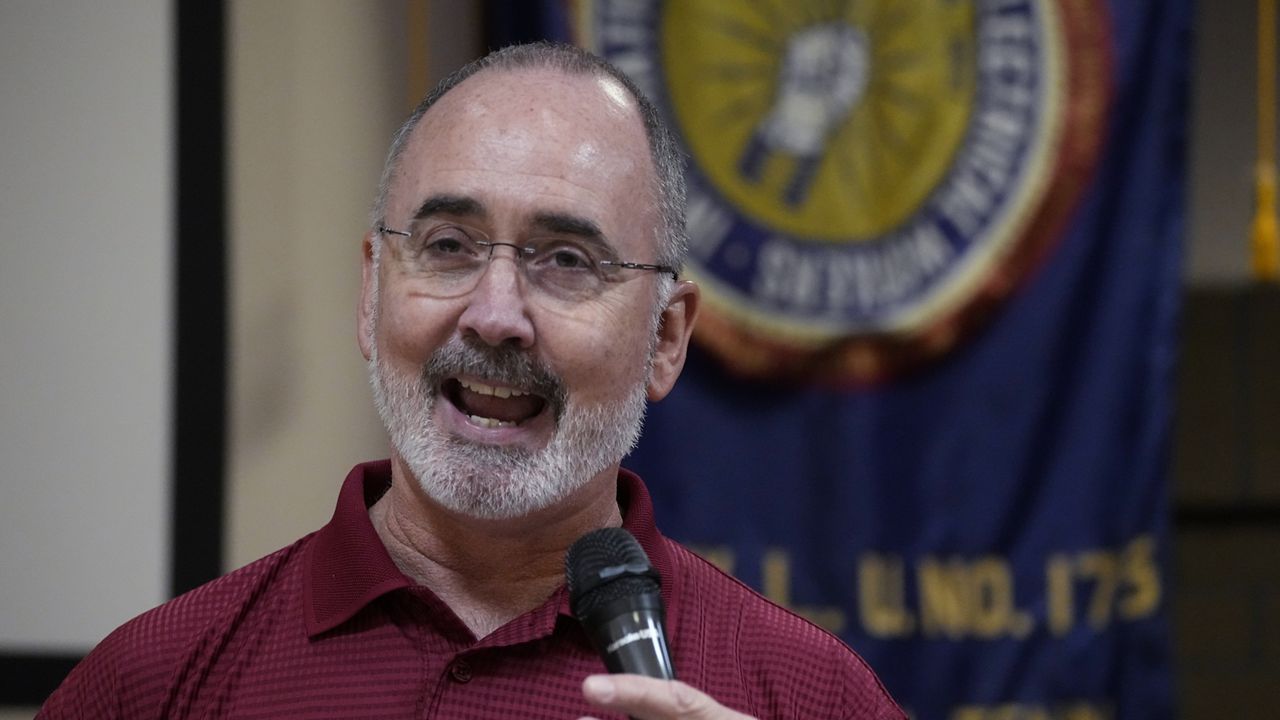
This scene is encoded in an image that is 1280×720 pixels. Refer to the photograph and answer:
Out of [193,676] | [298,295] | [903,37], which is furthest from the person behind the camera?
[903,37]

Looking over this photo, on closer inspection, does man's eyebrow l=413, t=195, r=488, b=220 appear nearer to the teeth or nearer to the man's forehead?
the man's forehead

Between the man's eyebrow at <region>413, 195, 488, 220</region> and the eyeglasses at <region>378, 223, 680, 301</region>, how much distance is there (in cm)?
1

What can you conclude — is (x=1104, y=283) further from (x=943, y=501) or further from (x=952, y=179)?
(x=943, y=501)

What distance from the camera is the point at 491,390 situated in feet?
3.48

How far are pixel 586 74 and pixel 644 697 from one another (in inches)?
22.4

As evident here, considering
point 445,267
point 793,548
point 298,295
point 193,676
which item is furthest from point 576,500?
point 793,548

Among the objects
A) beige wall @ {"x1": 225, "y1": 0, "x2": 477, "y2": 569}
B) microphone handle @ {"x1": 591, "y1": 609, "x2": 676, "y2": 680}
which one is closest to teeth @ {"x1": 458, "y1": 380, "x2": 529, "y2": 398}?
microphone handle @ {"x1": 591, "y1": 609, "x2": 676, "y2": 680}

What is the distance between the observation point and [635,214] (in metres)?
1.12

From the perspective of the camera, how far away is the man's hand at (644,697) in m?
0.76

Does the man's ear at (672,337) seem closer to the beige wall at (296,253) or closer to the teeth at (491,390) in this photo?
the teeth at (491,390)

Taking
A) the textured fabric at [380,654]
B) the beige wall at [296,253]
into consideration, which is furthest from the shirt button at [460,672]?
the beige wall at [296,253]

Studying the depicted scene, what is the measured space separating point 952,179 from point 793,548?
72 centimetres

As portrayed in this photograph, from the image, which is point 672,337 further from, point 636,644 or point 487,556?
point 636,644

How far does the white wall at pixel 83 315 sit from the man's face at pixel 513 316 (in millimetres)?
1072
